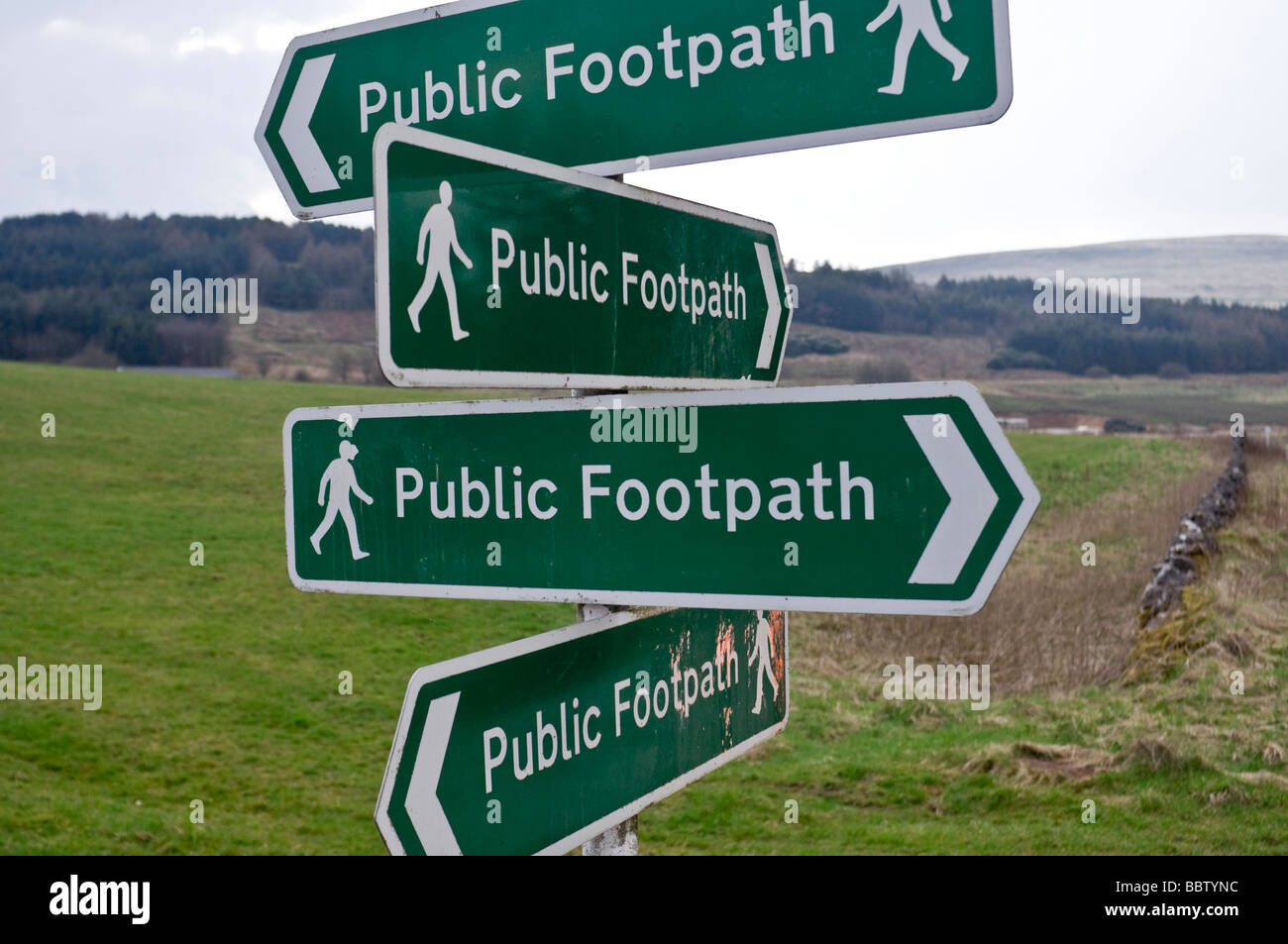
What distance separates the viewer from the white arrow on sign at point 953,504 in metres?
1.59

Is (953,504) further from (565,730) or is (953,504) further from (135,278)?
(135,278)

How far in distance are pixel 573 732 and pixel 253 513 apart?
71.1 ft

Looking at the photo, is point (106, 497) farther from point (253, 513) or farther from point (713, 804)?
point (713, 804)

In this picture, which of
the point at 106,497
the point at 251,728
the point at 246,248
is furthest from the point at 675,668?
the point at 246,248

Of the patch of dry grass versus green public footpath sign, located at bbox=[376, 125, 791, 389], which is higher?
green public footpath sign, located at bbox=[376, 125, 791, 389]

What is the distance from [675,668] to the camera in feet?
7.20

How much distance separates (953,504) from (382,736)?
975cm

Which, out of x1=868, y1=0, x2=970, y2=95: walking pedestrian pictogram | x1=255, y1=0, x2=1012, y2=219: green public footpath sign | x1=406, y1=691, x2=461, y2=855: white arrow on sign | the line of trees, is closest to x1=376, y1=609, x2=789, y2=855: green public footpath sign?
x1=406, y1=691, x2=461, y2=855: white arrow on sign

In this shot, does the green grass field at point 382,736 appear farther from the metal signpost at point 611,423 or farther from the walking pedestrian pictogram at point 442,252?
the walking pedestrian pictogram at point 442,252

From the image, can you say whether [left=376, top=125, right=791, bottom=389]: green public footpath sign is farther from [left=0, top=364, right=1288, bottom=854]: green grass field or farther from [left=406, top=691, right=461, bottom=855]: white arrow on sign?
[left=0, top=364, right=1288, bottom=854]: green grass field

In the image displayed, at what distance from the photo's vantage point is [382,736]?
34.4 feet

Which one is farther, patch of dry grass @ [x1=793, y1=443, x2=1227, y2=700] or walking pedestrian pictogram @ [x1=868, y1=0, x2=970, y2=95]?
patch of dry grass @ [x1=793, y1=443, x2=1227, y2=700]

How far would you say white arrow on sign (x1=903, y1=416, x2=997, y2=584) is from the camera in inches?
62.5

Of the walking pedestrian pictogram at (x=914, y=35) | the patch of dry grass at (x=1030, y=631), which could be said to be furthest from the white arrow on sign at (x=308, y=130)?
the patch of dry grass at (x=1030, y=631)
